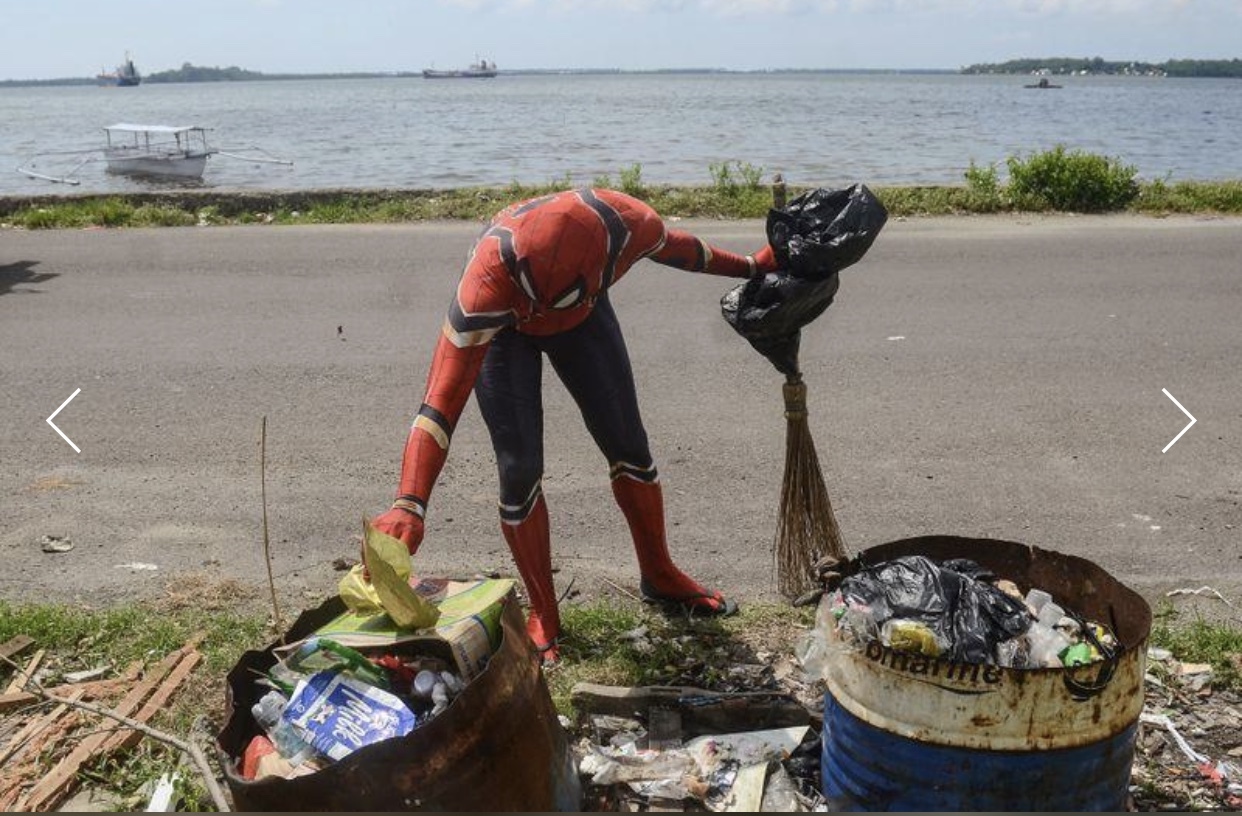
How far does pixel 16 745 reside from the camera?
4.04m

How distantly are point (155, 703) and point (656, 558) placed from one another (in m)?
1.91

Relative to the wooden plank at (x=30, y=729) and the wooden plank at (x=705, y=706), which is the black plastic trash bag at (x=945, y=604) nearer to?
the wooden plank at (x=705, y=706)

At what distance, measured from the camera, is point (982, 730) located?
2.86m

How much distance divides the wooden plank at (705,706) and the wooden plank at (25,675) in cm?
200

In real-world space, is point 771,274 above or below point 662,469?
above

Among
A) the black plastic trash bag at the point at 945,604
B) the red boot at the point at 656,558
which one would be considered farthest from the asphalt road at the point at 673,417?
the black plastic trash bag at the point at 945,604

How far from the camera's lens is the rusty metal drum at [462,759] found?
9.20 ft

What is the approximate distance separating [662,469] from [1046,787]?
3.64m

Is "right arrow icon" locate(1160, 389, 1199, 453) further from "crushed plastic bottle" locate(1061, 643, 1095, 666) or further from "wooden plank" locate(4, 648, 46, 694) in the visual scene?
"wooden plank" locate(4, 648, 46, 694)

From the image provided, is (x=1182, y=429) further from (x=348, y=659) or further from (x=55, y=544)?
(x=55, y=544)

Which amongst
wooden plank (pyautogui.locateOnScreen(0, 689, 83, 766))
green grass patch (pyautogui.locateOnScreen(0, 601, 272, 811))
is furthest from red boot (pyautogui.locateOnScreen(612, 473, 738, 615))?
wooden plank (pyautogui.locateOnScreen(0, 689, 83, 766))

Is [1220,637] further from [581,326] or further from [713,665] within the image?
[581,326]

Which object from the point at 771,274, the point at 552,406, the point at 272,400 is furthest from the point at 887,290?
the point at 771,274

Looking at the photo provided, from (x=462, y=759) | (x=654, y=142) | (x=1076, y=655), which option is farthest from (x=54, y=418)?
(x=654, y=142)
